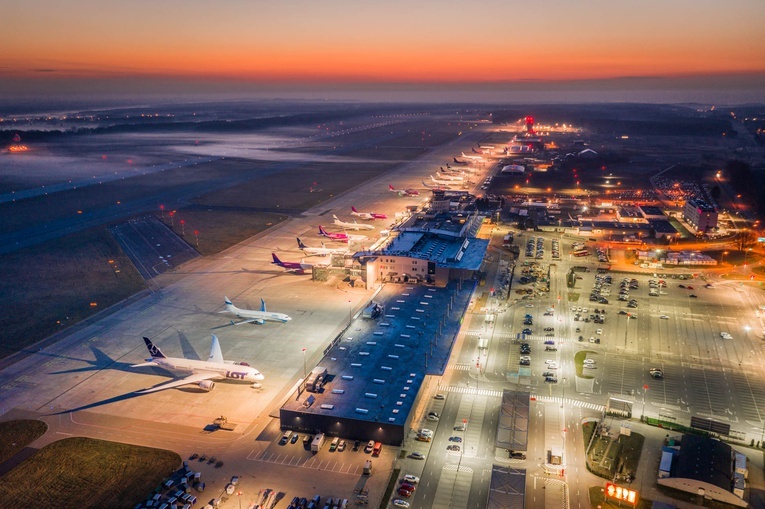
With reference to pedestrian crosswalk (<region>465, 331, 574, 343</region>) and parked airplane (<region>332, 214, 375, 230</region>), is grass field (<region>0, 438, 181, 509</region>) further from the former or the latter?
parked airplane (<region>332, 214, 375, 230</region>)

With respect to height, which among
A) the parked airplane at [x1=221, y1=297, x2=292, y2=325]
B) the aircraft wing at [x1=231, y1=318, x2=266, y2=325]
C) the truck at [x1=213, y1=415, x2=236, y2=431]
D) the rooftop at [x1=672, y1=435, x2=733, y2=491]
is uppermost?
the parked airplane at [x1=221, y1=297, x2=292, y2=325]

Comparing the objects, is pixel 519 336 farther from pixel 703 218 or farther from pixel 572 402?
pixel 703 218

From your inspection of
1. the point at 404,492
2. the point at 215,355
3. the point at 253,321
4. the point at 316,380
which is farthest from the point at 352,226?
the point at 404,492

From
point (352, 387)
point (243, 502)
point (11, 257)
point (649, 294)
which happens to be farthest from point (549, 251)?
point (11, 257)

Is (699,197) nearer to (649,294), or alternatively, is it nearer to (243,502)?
(649,294)

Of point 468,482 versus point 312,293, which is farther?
point 312,293

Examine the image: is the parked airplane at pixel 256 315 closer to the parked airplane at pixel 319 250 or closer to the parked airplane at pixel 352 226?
the parked airplane at pixel 319 250

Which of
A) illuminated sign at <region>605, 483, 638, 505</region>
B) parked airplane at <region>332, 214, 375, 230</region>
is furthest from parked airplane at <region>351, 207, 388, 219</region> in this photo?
illuminated sign at <region>605, 483, 638, 505</region>
